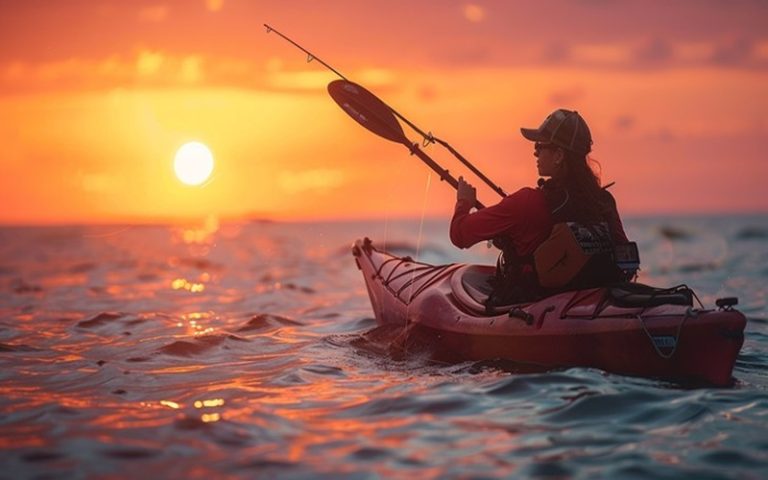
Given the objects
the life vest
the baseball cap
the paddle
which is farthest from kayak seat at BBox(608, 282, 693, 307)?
the paddle

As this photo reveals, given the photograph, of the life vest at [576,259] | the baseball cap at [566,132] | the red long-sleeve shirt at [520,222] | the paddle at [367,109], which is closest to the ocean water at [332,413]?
the life vest at [576,259]

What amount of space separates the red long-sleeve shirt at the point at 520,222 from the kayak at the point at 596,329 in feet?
1.74

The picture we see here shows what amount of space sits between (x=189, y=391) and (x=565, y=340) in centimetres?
302

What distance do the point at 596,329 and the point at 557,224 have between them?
93 cm

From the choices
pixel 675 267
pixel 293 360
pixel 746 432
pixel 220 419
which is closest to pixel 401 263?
pixel 293 360

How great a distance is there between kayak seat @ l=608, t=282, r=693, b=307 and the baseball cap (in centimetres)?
124

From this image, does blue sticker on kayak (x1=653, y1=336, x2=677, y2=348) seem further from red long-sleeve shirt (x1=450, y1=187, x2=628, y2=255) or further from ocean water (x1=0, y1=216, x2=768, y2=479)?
red long-sleeve shirt (x1=450, y1=187, x2=628, y2=255)

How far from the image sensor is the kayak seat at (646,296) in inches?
270

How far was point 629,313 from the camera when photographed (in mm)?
6863

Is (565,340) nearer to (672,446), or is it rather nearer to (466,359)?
(466,359)

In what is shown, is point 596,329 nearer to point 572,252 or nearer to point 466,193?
point 572,252

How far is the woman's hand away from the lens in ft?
27.3

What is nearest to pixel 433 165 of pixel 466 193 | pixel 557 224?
pixel 466 193

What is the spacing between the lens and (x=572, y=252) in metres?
7.28
